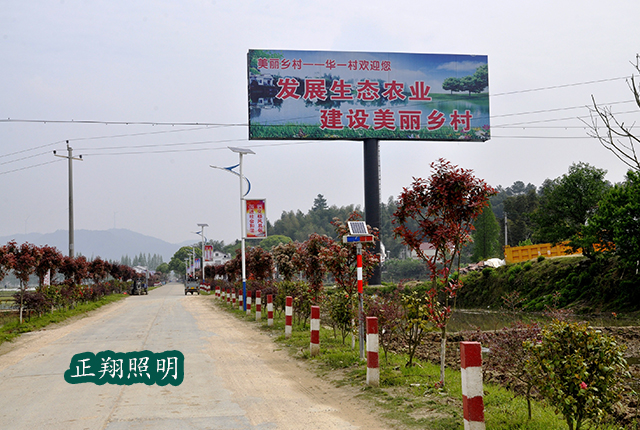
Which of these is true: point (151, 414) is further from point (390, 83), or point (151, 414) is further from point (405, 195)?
point (390, 83)

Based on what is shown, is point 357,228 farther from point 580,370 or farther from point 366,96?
point 366,96

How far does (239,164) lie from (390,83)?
48.8 feet

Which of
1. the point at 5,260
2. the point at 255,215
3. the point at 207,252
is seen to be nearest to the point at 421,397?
the point at 5,260

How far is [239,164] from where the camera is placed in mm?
29203

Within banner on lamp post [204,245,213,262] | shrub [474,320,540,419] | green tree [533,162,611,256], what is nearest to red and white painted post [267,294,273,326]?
shrub [474,320,540,419]

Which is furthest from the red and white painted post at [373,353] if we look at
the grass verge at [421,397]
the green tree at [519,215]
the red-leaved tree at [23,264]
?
the green tree at [519,215]

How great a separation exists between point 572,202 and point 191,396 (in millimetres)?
35824

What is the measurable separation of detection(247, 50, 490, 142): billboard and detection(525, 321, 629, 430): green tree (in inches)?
1314

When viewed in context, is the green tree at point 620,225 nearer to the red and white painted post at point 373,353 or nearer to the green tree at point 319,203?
the red and white painted post at point 373,353

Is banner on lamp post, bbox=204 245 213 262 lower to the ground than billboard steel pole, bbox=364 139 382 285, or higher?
lower

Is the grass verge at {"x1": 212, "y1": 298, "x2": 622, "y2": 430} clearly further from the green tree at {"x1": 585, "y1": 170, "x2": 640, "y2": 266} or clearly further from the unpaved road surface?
the green tree at {"x1": 585, "y1": 170, "x2": 640, "y2": 266}

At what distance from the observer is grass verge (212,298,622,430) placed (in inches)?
258

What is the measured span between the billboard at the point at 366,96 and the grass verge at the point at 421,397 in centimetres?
2745

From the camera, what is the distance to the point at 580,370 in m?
5.16
